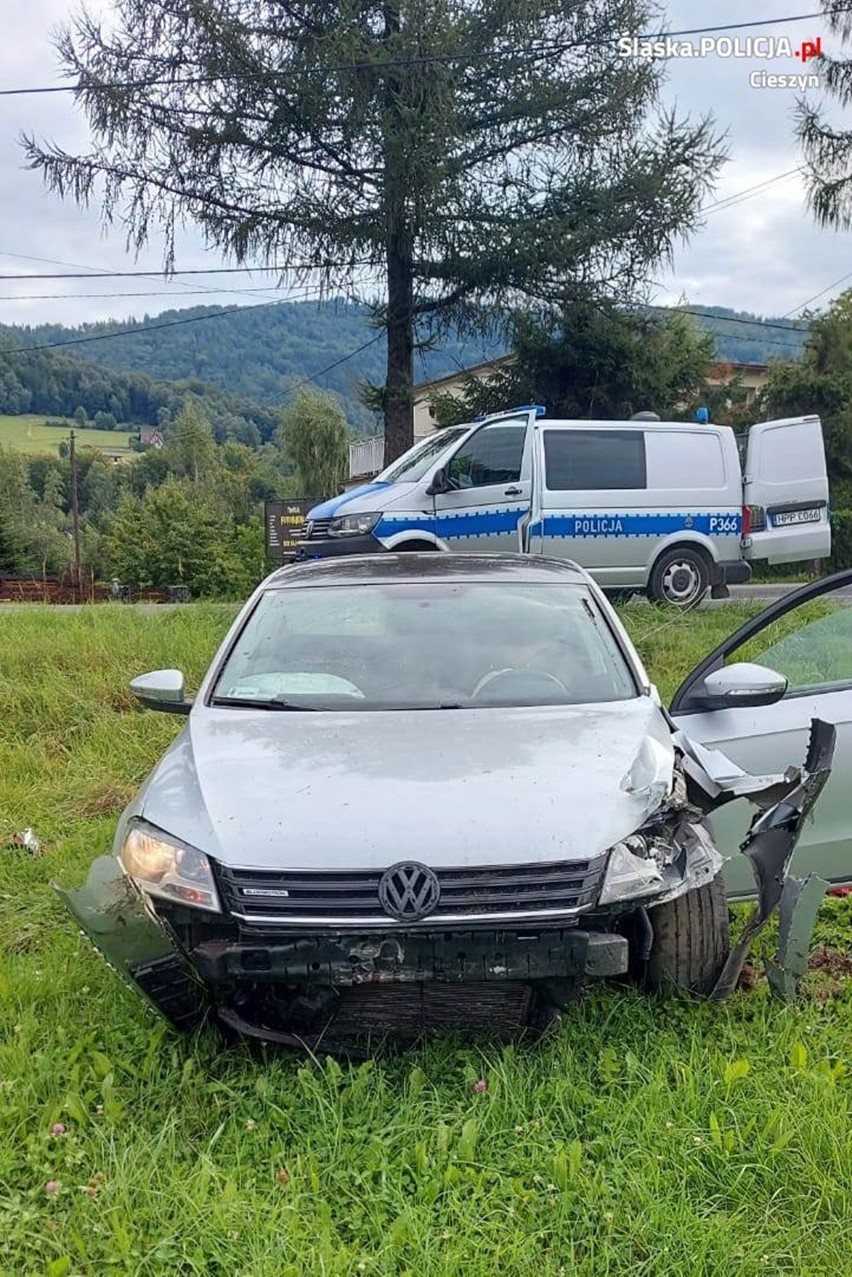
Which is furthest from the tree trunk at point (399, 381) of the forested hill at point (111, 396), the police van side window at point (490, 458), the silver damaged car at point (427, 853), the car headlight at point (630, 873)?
the forested hill at point (111, 396)

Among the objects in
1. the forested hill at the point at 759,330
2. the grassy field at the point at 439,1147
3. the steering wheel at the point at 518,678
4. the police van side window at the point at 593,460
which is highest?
the forested hill at the point at 759,330

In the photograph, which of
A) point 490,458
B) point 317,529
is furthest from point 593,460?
point 317,529

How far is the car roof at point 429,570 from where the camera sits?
160 inches

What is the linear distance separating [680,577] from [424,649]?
24.7ft

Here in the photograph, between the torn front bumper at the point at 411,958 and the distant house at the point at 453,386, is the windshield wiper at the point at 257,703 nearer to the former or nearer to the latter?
the torn front bumper at the point at 411,958

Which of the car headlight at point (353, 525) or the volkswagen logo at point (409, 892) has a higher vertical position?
the car headlight at point (353, 525)

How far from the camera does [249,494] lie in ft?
215

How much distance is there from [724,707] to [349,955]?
5.72ft

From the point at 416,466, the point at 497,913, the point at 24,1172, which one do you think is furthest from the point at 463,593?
the point at 416,466

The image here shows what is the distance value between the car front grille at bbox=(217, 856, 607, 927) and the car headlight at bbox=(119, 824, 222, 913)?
87 mm

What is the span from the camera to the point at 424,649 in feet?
11.9

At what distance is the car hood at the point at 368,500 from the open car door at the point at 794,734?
645 cm

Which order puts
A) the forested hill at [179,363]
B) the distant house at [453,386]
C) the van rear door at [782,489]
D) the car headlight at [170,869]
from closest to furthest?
the car headlight at [170,869], the van rear door at [782,489], the distant house at [453,386], the forested hill at [179,363]

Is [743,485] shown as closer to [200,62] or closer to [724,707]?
[724,707]
